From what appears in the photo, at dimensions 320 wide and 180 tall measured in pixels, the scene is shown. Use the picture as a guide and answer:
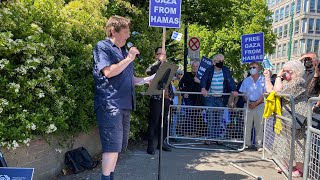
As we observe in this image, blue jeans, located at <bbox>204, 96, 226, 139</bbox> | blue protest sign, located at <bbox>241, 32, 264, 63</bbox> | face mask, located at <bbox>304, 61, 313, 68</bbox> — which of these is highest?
blue protest sign, located at <bbox>241, 32, 264, 63</bbox>

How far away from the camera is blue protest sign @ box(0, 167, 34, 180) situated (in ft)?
9.36

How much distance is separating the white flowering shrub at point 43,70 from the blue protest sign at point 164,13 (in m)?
1.03

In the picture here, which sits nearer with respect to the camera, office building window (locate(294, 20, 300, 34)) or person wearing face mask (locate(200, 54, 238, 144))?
person wearing face mask (locate(200, 54, 238, 144))

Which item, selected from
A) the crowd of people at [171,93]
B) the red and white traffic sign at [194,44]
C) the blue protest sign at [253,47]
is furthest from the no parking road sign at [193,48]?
the crowd of people at [171,93]

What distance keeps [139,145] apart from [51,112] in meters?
3.30

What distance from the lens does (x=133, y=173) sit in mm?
5336

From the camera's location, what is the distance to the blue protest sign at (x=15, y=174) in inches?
112

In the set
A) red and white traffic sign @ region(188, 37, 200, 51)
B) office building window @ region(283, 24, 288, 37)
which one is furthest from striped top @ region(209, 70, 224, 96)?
office building window @ region(283, 24, 288, 37)

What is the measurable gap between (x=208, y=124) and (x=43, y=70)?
4144 millimetres

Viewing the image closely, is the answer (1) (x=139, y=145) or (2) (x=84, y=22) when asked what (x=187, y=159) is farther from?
(2) (x=84, y=22)

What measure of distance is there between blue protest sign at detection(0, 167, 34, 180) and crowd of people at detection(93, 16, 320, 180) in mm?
1082

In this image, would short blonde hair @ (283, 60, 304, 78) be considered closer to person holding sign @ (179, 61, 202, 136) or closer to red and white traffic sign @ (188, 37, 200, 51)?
person holding sign @ (179, 61, 202, 136)

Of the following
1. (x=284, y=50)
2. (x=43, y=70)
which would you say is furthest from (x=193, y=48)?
(x=284, y=50)

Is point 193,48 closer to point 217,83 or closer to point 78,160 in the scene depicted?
point 217,83
